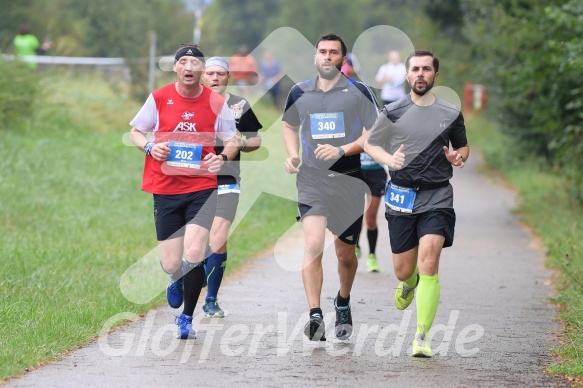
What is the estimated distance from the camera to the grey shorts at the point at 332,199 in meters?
8.48

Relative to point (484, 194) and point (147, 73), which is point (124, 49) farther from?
point (484, 194)

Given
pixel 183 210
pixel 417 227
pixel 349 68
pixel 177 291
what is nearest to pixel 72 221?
pixel 349 68

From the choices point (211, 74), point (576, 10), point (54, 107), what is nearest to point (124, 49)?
point (54, 107)

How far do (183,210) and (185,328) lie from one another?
889mm

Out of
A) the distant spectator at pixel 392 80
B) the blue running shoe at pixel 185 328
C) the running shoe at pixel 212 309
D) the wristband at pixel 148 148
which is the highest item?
the distant spectator at pixel 392 80

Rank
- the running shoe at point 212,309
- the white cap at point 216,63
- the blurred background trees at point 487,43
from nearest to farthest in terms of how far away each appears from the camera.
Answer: the running shoe at point 212,309 < the white cap at point 216,63 < the blurred background trees at point 487,43

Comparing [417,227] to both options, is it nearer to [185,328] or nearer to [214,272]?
[185,328]

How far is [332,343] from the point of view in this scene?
27.3 ft

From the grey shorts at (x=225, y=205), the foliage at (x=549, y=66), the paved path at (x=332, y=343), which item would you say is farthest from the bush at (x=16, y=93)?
the grey shorts at (x=225, y=205)

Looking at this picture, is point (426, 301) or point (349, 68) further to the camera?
point (349, 68)

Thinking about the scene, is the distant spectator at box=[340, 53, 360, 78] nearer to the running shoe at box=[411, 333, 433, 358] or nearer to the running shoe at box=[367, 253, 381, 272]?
the running shoe at box=[367, 253, 381, 272]

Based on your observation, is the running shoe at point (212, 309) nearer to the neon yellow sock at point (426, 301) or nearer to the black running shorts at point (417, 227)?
the black running shorts at point (417, 227)

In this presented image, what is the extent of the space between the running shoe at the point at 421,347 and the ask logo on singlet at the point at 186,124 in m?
2.27

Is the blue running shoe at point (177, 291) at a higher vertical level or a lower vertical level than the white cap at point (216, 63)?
lower
